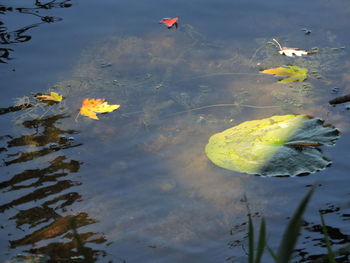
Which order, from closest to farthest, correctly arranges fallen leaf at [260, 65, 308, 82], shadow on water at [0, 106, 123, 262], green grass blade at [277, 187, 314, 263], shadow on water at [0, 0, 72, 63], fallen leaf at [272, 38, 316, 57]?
green grass blade at [277, 187, 314, 263] → shadow on water at [0, 106, 123, 262] → fallen leaf at [260, 65, 308, 82] → fallen leaf at [272, 38, 316, 57] → shadow on water at [0, 0, 72, 63]

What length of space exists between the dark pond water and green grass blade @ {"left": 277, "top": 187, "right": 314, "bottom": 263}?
0.82 meters

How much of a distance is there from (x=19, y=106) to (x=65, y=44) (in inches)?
30.9

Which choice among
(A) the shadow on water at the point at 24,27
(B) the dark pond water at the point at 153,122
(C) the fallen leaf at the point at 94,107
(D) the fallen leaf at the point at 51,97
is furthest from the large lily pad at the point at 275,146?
(A) the shadow on water at the point at 24,27

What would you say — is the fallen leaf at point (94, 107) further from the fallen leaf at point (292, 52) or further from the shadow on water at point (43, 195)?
the fallen leaf at point (292, 52)

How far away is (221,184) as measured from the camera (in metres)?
2.46

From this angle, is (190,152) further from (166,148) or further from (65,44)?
(65,44)

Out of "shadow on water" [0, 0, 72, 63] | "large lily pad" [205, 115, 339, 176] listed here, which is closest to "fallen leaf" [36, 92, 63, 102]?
"shadow on water" [0, 0, 72, 63]

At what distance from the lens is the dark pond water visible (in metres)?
2.17

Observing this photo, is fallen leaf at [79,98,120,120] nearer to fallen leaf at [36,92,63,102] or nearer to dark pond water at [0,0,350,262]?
dark pond water at [0,0,350,262]

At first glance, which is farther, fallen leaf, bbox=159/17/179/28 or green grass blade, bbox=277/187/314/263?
fallen leaf, bbox=159/17/179/28

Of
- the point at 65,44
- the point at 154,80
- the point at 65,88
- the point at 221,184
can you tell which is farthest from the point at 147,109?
the point at 65,44

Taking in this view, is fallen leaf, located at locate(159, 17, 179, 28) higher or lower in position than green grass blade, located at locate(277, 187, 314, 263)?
lower

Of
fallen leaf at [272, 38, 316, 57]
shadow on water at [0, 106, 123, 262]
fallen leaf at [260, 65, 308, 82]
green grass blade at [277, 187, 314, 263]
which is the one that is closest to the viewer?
green grass blade at [277, 187, 314, 263]

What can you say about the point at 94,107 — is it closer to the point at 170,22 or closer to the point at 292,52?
the point at 170,22
